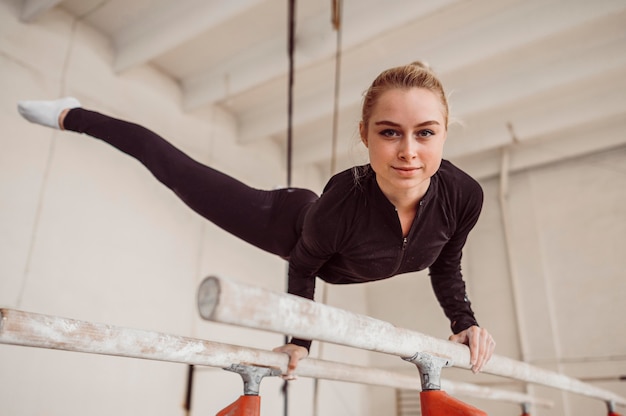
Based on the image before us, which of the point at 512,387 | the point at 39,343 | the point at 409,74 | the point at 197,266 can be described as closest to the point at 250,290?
the point at 39,343

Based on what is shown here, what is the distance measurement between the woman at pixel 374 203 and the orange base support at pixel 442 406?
1.05ft

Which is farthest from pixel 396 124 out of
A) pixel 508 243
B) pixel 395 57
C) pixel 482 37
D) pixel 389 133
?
pixel 508 243

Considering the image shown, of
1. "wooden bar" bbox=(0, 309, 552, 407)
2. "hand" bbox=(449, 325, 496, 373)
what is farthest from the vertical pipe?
"wooden bar" bbox=(0, 309, 552, 407)

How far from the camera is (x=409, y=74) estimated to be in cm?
116

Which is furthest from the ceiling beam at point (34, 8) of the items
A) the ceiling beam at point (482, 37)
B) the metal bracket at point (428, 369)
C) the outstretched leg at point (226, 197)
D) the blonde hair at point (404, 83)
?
the metal bracket at point (428, 369)

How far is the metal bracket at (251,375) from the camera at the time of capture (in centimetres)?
120

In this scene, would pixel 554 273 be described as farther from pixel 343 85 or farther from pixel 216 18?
pixel 216 18

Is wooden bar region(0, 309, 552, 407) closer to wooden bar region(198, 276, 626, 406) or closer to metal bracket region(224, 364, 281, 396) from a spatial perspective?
metal bracket region(224, 364, 281, 396)

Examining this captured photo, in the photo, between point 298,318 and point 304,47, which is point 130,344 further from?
point 304,47

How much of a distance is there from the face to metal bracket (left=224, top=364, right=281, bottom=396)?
565mm

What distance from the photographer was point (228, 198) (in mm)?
1638

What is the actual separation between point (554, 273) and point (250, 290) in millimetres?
4677

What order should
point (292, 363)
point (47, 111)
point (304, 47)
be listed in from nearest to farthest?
point (292, 363), point (47, 111), point (304, 47)

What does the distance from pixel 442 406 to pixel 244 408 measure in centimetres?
42
